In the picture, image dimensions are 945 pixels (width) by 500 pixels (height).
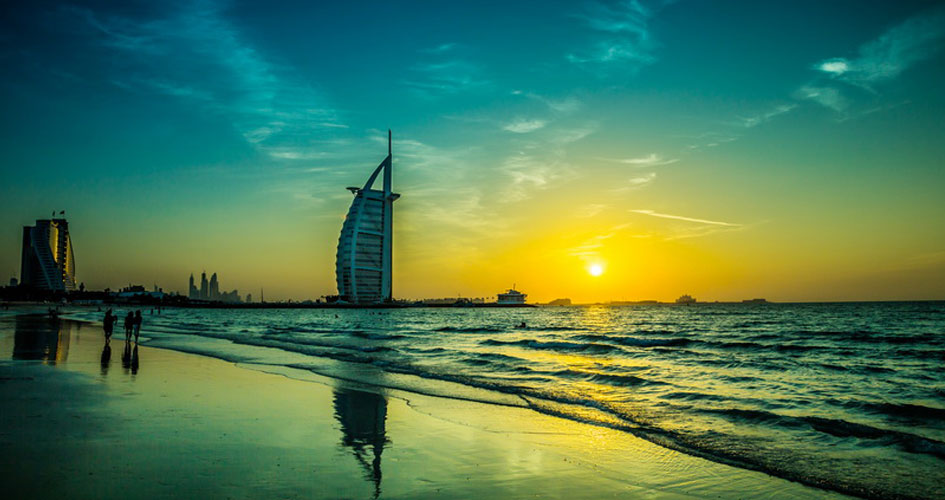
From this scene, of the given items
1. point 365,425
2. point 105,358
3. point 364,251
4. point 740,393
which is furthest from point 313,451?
point 364,251

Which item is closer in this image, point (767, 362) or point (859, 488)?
point (859, 488)

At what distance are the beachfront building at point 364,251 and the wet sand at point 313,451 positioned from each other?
174 metres

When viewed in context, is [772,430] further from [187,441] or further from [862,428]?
[187,441]

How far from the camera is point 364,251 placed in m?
192

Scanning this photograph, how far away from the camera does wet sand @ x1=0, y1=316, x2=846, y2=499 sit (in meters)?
7.50

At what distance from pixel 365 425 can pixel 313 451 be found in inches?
106

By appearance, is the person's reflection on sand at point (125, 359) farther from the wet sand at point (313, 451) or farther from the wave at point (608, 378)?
the wave at point (608, 378)

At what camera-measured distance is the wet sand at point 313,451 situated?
750cm

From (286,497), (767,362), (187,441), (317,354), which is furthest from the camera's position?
(317,354)

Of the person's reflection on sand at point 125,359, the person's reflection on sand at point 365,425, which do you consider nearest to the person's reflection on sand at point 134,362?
the person's reflection on sand at point 125,359

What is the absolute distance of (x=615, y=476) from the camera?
28.8ft

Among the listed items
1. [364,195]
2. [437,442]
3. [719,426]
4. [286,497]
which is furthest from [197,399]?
[364,195]

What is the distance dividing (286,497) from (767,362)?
27264mm

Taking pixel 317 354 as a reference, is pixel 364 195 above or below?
above
